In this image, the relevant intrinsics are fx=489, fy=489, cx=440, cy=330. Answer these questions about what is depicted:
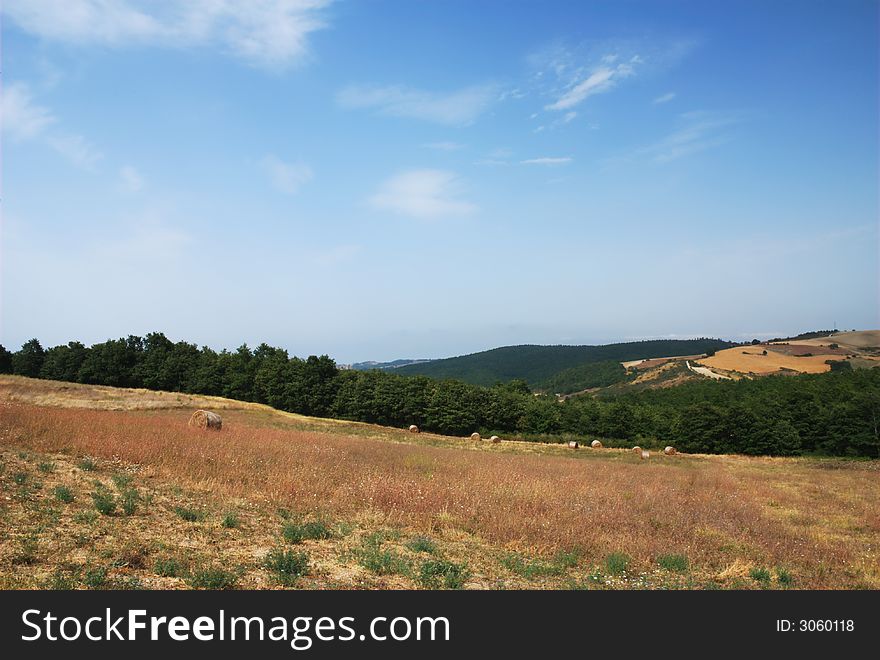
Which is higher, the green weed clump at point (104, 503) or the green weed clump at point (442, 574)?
the green weed clump at point (104, 503)

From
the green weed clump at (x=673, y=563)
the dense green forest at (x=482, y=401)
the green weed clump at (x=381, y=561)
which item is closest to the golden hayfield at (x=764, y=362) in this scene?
the dense green forest at (x=482, y=401)

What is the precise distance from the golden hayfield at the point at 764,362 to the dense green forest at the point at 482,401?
23853mm

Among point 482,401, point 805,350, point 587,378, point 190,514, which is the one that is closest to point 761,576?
point 190,514

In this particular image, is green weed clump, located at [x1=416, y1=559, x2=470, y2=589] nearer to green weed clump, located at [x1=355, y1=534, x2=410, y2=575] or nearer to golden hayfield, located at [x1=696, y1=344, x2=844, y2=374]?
green weed clump, located at [x1=355, y1=534, x2=410, y2=575]

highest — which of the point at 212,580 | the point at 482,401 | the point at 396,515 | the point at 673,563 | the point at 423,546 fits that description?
the point at 212,580

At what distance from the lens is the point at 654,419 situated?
6688cm

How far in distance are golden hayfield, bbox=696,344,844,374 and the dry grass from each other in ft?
365

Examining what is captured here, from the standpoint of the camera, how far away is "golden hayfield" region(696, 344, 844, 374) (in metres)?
111

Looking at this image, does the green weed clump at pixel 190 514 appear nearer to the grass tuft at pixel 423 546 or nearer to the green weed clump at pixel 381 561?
the green weed clump at pixel 381 561

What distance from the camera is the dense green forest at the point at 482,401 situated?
59.0 metres

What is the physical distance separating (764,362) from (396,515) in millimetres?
134093

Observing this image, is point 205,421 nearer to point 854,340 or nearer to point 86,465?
point 86,465

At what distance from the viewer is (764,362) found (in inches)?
→ 4668
